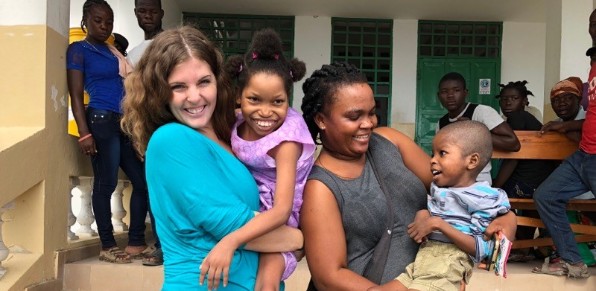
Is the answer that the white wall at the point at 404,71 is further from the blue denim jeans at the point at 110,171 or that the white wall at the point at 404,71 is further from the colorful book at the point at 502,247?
the colorful book at the point at 502,247

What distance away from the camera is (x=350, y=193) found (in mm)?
1854

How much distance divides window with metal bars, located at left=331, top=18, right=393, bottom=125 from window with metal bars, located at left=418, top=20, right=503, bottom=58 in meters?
0.53

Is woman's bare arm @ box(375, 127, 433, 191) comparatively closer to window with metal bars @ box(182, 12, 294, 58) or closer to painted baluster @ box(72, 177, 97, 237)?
painted baluster @ box(72, 177, 97, 237)

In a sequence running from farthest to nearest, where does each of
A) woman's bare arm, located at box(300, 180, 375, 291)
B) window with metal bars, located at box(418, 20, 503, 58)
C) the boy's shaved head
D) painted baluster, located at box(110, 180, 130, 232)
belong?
window with metal bars, located at box(418, 20, 503, 58), painted baluster, located at box(110, 180, 130, 232), the boy's shaved head, woman's bare arm, located at box(300, 180, 375, 291)

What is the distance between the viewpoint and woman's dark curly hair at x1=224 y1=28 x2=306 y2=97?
75.9 inches

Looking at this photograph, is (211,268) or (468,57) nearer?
(211,268)

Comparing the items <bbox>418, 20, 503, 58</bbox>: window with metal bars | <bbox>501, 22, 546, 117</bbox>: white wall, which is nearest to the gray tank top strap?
<bbox>418, 20, 503, 58</bbox>: window with metal bars

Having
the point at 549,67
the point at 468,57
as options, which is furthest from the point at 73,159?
the point at 468,57

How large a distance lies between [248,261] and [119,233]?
133 inches

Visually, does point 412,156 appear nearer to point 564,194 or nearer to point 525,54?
point 564,194

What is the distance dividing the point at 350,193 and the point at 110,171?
248 cm

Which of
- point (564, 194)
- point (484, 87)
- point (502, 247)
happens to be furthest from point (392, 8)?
point (502, 247)

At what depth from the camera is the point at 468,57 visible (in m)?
8.23

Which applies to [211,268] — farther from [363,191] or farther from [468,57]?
[468,57]
